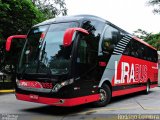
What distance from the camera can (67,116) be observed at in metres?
10.5

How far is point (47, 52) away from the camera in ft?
35.5

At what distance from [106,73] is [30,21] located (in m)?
10.7

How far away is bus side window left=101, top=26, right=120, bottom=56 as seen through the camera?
41.5ft

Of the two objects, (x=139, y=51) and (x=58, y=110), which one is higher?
(x=139, y=51)

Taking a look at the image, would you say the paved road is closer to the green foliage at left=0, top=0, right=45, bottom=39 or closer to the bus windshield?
the bus windshield

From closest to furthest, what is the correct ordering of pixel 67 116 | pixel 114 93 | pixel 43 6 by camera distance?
1. pixel 67 116
2. pixel 114 93
3. pixel 43 6

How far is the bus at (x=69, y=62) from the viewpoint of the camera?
1027cm

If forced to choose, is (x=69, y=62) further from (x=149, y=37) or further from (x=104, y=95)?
(x=149, y=37)

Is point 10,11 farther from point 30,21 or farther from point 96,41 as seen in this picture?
point 96,41

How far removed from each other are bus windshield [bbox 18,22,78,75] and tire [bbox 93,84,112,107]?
8.91ft

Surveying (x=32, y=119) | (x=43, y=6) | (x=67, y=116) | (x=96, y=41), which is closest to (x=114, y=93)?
(x=96, y=41)

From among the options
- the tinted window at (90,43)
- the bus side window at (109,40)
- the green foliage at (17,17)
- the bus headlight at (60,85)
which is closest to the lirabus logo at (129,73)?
the bus side window at (109,40)

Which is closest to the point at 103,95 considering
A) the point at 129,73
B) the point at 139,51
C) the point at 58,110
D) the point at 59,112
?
the point at 58,110

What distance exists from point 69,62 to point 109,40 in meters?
3.37
